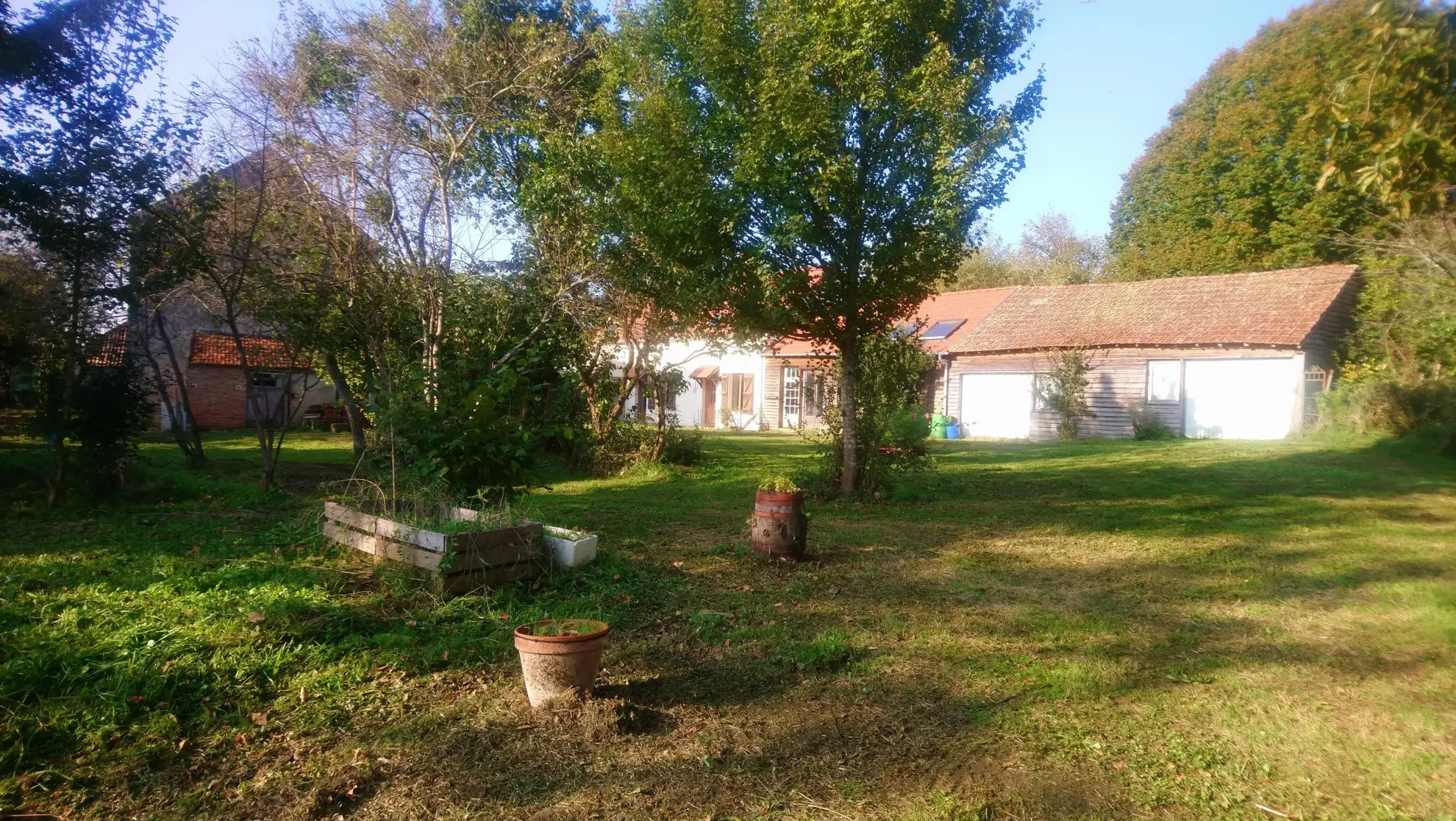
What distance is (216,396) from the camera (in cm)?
2823

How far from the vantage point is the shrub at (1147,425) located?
70.3ft

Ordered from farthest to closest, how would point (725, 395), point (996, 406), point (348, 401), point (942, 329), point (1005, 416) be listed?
1. point (725, 395)
2. point (942, 329)
3. point (996, 406)
4. point (1005, 416)
5. point (348, 401)

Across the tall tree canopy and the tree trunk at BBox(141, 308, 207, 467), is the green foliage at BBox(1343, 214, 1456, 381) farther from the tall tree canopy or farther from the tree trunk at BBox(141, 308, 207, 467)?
the tree trunk at BBox(141, 308, 207, 467)

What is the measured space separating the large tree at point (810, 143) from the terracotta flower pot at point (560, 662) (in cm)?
589

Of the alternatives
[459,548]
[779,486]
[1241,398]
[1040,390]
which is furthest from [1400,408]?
[459,548]

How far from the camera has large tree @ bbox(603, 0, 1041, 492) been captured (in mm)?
9281

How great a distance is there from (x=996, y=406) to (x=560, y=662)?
22.9 meters

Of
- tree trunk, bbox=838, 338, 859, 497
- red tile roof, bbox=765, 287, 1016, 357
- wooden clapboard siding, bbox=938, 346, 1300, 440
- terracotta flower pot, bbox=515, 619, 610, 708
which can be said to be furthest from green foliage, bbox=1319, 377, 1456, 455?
terracotta flower pot, bbox=515, 619, 610, 708

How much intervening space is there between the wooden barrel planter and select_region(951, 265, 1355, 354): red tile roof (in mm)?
16629

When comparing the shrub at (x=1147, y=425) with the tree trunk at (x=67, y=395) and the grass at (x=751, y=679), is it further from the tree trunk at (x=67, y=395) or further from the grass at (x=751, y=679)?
the tree trunk at (x=67, y=395)

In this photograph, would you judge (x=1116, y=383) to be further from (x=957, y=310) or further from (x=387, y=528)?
(x=387, y=528)

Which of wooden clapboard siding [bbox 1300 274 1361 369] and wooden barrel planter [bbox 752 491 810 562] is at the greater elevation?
wooden clapboard siding [bbox 1300 274 1361 369]

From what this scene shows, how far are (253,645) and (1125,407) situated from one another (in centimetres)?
2207

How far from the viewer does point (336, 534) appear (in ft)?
22.9
